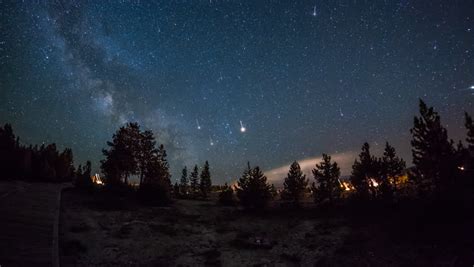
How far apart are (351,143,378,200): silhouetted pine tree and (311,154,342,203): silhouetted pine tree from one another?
112 inches

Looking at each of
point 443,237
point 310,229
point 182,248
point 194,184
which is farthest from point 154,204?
point 194,184

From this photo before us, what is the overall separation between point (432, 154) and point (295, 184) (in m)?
21.1

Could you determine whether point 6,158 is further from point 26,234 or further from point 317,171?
point 317,171

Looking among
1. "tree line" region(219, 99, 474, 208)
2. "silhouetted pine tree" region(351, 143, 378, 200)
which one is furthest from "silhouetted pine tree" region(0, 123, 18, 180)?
"silhouetted pine tree" region(351, 143, 378, 200)

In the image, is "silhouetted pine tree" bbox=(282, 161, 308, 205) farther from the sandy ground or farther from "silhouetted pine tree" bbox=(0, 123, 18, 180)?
"silhouetted pine tree" bbox=(0, 123, 18, 180)

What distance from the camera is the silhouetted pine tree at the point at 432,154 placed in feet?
105

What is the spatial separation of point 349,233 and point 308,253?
21.5ft

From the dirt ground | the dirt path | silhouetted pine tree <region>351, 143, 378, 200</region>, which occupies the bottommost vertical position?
the dirt ground

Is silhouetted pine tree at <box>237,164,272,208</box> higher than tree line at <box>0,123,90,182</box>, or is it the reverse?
tree line at <box>0,123,90,182</box>

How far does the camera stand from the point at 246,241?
92.4ft

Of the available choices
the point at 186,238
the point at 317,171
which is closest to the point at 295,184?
the point at 317,171

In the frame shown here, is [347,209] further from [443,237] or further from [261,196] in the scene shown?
[443,237]

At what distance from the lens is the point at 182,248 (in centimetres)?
2495

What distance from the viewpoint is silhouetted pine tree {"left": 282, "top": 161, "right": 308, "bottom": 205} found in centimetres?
4938
